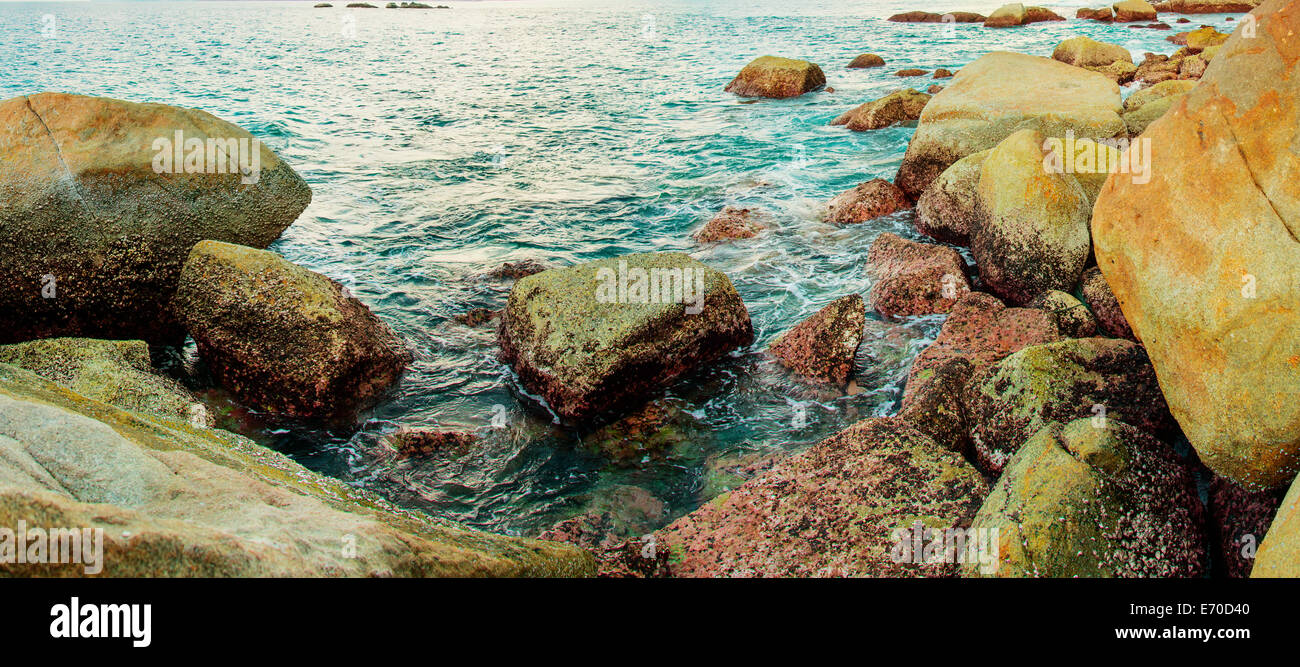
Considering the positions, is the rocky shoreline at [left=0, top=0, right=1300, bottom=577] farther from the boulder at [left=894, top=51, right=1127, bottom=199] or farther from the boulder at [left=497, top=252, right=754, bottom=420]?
the boulder at [left=894, top=51, right=1127, bottom=199]

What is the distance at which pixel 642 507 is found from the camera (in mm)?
5660

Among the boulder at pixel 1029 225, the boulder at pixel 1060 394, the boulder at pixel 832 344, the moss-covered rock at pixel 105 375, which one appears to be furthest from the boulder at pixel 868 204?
the moss-covered rock at pixel 105 375

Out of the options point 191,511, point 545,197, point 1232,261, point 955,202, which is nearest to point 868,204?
point 955,202

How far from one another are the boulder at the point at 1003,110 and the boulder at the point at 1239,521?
7.35 metres

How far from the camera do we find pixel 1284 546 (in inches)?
118

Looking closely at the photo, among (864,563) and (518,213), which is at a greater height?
(518,213)

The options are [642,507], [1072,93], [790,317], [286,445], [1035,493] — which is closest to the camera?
[1035,493]

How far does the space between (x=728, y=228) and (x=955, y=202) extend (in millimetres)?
3309

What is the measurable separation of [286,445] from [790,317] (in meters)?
5.57

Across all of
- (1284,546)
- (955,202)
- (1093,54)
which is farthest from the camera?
(1093,54)

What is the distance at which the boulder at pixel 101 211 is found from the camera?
742 centimetres

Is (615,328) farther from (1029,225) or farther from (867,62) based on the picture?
(867,62)
